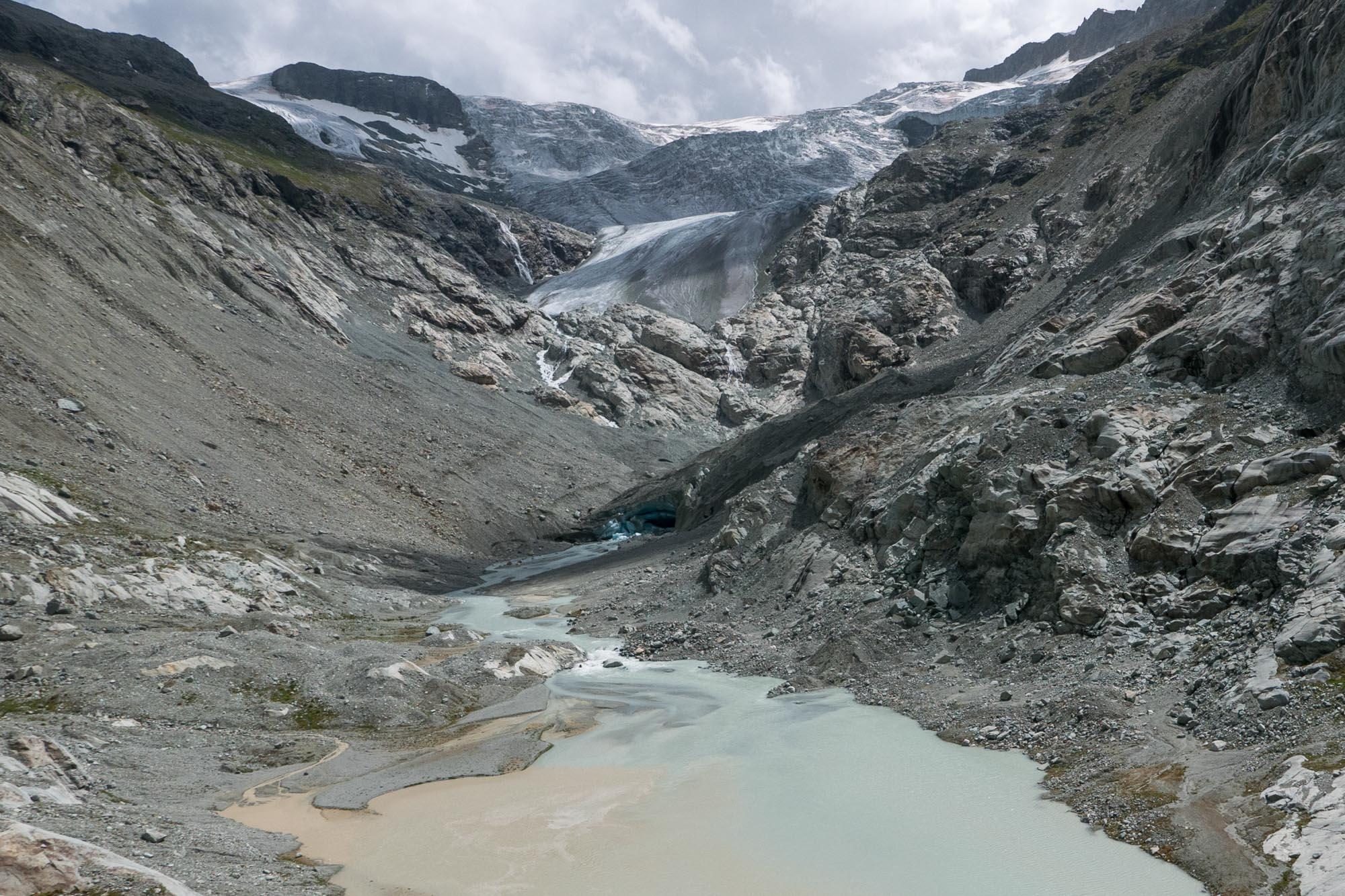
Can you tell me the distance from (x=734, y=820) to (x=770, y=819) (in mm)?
670

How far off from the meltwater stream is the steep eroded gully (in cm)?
4

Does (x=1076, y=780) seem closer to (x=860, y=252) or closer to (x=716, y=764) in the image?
(x=716, y=764)

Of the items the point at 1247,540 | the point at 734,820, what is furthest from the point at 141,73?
the point at 1247,540

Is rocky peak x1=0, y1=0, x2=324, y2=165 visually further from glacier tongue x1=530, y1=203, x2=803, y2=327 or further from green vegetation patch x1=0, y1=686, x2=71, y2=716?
green vegetation patch x1=0, y1=686, x2=71, y2=716

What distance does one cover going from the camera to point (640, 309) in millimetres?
133500

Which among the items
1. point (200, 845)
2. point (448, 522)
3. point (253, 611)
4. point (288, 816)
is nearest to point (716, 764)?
point (288, 816)

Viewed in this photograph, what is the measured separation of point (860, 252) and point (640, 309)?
3404cm

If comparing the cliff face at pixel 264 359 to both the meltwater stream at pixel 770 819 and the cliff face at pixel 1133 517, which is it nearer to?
the cliff face at pixel 1133 517

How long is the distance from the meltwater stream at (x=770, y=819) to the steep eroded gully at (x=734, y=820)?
4 centimetres

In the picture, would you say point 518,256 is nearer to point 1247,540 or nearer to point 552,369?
point 552,369

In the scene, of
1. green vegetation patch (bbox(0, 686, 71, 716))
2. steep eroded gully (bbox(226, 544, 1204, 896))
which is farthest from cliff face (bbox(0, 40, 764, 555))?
steep eroded gully (bbox(226, 544, 1204, 896))

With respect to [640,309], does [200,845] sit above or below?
below

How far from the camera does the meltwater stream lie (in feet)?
44.0

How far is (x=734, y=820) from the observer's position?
53.1 ft
